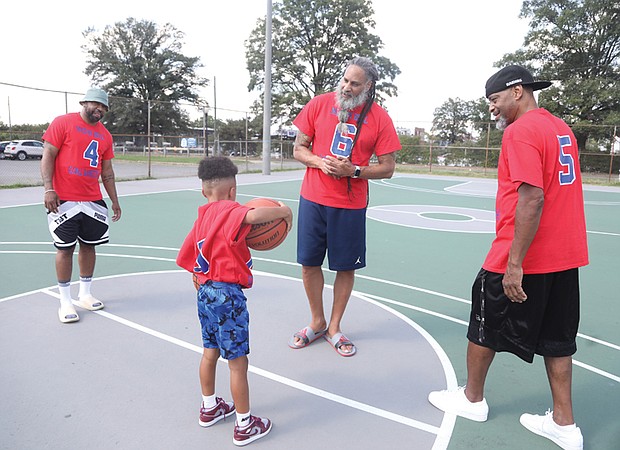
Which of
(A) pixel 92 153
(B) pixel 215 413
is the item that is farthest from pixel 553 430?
(A) pixel 92 153

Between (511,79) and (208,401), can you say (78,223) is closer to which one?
(208,401)

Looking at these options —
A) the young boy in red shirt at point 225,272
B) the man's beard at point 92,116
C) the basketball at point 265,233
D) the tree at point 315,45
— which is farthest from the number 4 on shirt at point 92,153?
the tree at point 315,45

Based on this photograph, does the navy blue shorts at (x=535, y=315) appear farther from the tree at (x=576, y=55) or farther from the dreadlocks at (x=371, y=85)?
the tree at (x=576, y=55)

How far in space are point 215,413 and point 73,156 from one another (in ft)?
8.93

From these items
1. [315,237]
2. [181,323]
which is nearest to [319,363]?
[315,237]

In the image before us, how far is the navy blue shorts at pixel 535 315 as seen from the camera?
2561 millimetres

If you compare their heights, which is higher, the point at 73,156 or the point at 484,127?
the point at 484,127

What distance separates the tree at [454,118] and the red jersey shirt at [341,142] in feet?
148

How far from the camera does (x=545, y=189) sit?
2445 mm

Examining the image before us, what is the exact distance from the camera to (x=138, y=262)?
6.12m

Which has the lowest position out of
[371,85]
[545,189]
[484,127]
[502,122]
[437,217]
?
[437,217]

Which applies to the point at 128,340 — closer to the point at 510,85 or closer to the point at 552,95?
the point at 510,85

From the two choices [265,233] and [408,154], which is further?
[408,154]

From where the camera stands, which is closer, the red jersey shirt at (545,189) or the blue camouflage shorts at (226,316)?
the red jersey shirt at (545,189)
